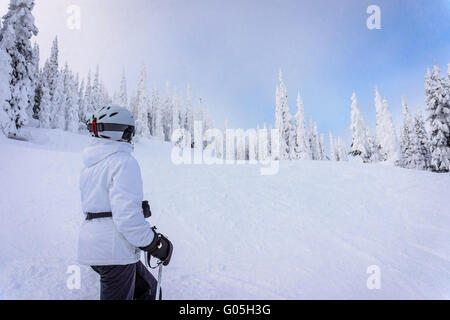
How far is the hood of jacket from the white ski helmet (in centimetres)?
10

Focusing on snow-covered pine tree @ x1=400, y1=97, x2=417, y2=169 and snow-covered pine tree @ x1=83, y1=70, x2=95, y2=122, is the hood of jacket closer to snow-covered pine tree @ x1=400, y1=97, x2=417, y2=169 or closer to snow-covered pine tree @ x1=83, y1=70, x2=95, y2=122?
snow-covered pine tree @ x1=400, y1=97, x2=417, y2=169

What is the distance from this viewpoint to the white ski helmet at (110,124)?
2.42 metres

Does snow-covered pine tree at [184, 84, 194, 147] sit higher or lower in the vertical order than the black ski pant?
higher

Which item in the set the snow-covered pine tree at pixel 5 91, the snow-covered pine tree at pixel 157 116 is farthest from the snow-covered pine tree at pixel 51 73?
the snow-covered pine tree at pixel 157 116

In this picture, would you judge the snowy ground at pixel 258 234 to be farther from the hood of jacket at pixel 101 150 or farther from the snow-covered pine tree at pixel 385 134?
the snow-covered pine tree at pixel 385 134

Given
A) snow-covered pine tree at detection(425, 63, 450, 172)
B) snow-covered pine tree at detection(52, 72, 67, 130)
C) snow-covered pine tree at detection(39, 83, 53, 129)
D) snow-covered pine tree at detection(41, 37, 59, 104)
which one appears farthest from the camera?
snow-covered pine tree at detection(52, 72, 67, 130)

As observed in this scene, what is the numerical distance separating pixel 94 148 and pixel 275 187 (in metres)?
9.95

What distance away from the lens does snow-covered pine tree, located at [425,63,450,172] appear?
21.4 meters

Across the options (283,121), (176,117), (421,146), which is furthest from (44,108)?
(421,146)

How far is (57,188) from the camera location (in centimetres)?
934

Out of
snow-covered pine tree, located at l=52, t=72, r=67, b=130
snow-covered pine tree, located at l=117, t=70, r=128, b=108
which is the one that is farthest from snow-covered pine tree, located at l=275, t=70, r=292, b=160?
snow-covered pine tree, located at l=52, t=72, r=67, b=130

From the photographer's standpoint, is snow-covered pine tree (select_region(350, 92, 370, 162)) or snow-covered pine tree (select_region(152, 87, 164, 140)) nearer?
snow-covered pine tree (select_region(350, 92, 370, 162))
